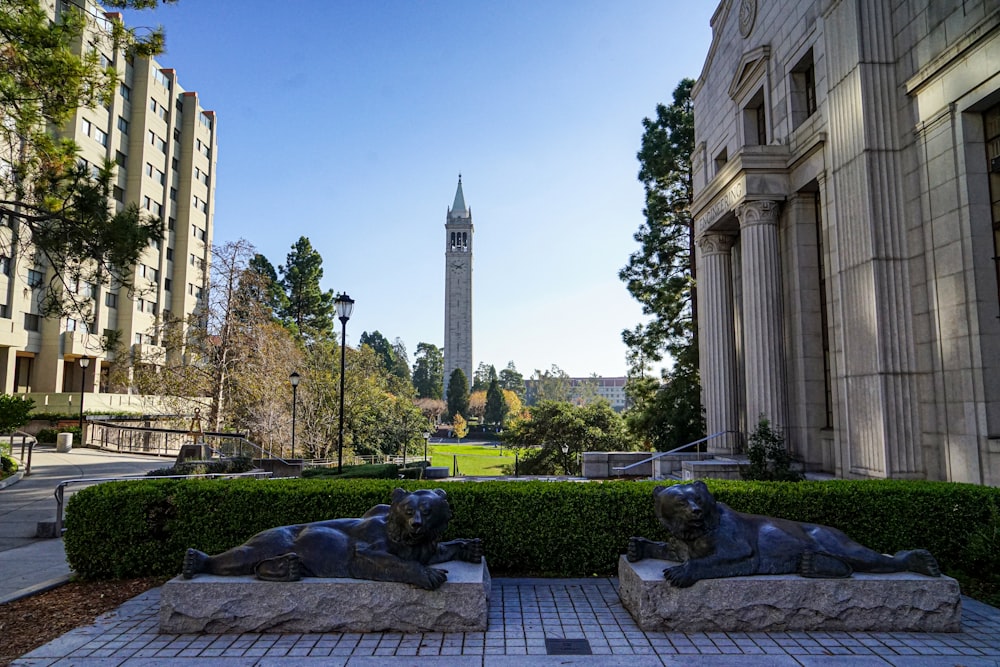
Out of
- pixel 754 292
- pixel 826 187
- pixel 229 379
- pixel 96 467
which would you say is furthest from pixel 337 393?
pixel 826 187

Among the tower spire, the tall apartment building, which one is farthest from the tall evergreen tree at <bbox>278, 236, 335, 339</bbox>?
the tower spire

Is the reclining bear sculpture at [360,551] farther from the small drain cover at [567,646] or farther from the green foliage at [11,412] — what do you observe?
the green foliage at [11,412]

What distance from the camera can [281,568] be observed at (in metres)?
5.11

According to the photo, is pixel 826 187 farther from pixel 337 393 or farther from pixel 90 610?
pixel 337 393

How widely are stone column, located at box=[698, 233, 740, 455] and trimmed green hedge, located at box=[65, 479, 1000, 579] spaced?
7839mm

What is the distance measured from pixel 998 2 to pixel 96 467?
2468 centimetres

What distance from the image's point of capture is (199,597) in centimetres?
503

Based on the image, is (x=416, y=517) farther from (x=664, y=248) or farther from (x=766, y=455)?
(x=664, y=248)

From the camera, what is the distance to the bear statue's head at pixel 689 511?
16.9 feet

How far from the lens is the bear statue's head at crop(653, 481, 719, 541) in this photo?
5.15 meters

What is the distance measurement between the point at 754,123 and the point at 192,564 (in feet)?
53.9

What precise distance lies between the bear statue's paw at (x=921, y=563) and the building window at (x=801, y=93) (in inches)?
427

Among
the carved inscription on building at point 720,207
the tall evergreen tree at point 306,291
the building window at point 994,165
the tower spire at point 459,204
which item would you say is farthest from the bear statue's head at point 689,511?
the tower spire at point 459,204

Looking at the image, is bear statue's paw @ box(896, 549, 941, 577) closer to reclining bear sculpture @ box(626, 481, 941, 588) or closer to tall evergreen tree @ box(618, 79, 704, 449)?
reclining bear sculpture @ box(626, 481, 941, 588)
